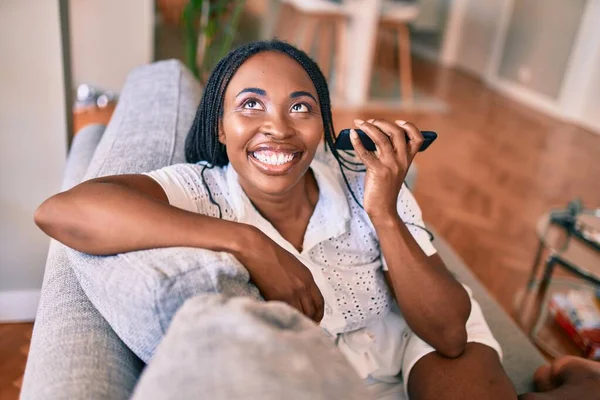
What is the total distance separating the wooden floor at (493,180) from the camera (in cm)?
247

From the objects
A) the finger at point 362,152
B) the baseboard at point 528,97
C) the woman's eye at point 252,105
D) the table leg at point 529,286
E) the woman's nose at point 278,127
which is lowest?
the table leg at point 529,286

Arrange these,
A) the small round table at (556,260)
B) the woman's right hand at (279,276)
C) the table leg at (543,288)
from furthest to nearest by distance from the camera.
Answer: the table leg at (543,288) → the small round table at (556,260) → the woman's right hand at (279,276)

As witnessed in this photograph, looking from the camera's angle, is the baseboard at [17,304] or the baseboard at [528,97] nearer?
the baseboard at [17,304]

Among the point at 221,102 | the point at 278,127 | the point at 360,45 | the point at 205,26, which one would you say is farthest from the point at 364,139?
the point at 360,45

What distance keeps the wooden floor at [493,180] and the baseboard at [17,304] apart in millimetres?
41

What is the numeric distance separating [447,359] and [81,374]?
2.31ft

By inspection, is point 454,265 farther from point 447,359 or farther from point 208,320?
point 208,320

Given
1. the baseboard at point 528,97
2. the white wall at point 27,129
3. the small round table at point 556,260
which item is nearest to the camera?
the white wall at point 27,129

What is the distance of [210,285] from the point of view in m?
0.70

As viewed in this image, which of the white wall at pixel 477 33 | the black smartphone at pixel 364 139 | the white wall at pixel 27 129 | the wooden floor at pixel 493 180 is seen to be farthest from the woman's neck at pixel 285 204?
the white wall at pixel 477 33

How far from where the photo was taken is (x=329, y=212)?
3.70 ft

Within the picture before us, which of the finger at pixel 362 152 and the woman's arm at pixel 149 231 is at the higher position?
the finger at pixel 362 152

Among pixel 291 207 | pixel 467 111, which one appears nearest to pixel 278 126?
pixel 291 207

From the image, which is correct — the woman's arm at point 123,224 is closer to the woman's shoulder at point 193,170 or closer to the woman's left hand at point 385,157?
the woman's shoulder at point 193,170
